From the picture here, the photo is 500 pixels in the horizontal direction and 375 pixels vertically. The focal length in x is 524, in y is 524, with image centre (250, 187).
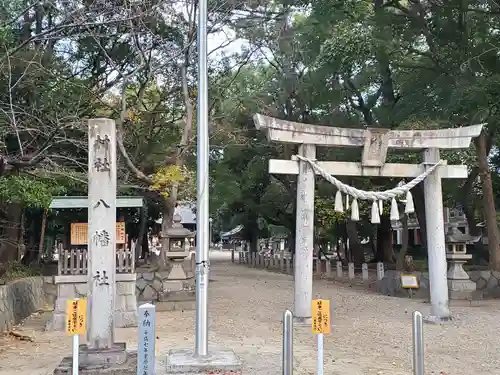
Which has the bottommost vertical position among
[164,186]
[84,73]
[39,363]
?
[39,363]

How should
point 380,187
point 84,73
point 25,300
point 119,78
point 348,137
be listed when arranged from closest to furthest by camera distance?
point 348,137 → point 25,300 → point 119,78 → point 84,73 → point 380,187

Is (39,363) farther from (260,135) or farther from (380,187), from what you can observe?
(260,135)

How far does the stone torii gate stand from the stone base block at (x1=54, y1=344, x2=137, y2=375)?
4869 millimetres

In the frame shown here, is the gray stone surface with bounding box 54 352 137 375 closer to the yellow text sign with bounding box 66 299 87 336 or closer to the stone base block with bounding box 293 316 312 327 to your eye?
the yellow text sign with bounding box 66 299 87 336

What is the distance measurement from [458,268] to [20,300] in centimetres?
1325

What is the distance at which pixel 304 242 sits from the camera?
38.0ft

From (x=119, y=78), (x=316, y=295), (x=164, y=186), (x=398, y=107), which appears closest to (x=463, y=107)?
(x=398, y=107)

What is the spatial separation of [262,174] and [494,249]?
46.6ft

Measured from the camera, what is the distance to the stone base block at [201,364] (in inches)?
297

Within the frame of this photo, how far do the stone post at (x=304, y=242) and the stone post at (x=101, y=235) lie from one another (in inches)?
191

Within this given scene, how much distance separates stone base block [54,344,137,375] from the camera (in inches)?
283

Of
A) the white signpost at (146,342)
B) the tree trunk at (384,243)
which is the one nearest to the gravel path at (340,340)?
the white signpost at (146,342)

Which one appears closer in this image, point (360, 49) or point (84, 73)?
point (360, 49)

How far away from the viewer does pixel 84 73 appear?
1800 centimetres
